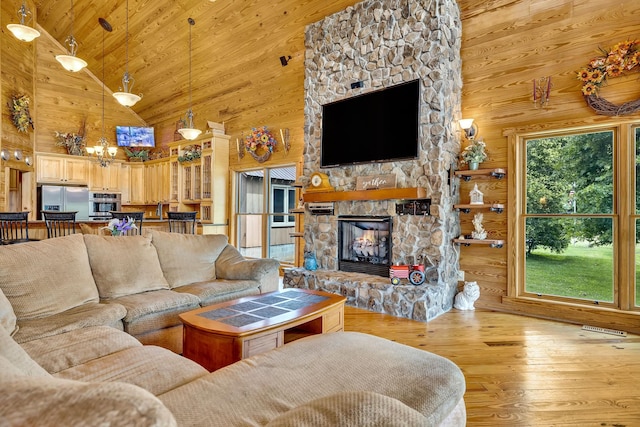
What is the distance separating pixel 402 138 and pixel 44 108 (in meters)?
8.01

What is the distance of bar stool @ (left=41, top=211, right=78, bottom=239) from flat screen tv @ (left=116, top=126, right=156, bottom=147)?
458 centimetres

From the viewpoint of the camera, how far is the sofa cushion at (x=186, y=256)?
345cm

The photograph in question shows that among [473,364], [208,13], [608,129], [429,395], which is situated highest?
[208,13]

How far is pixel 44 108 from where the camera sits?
784cm

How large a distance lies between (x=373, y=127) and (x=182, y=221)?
3436 millimetres

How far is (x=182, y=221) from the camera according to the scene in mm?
5852

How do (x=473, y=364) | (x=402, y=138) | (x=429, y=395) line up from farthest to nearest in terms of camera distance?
(x=402, y=138) → (x=473, y=364) → (x=429, y=395)

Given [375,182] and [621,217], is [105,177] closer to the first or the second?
[375,182]

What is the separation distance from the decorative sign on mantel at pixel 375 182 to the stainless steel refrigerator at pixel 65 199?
6.70m

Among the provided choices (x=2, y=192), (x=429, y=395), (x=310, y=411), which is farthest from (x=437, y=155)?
(x=2, y=192)

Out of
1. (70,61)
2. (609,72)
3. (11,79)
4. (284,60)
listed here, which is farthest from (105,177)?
(609,72)

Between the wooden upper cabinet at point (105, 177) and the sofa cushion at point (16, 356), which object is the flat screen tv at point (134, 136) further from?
the sofa cushion at point (16, 356)

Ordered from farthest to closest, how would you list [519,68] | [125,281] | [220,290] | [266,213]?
[266,213] < [519,68] < [220,290] < [125,281]

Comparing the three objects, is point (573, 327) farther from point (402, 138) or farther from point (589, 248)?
point (402, 138)
